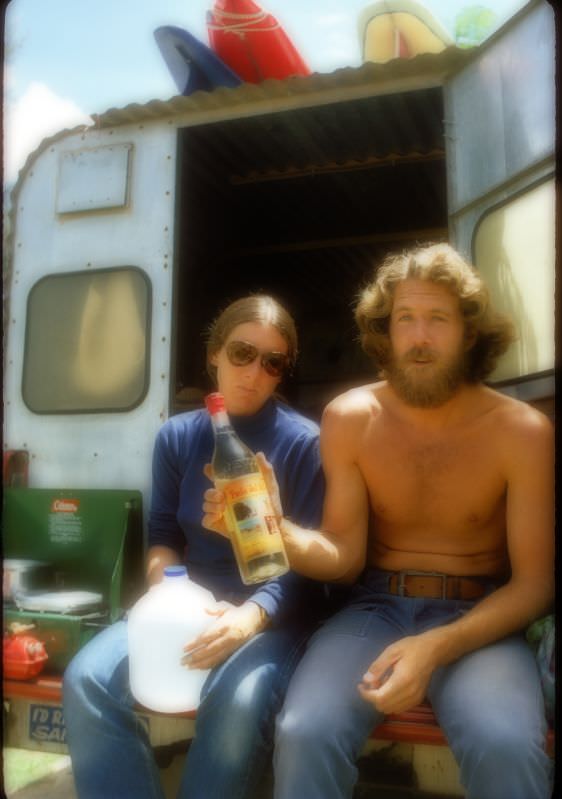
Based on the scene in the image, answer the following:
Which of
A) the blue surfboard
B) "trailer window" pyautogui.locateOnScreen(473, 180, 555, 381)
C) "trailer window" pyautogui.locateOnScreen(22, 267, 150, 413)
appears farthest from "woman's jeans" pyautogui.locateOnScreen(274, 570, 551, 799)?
the blue surfboard

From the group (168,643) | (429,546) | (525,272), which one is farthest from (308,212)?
(168,643)

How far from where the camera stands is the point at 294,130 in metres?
4.54

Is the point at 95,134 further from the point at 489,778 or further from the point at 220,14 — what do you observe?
the point at 489,778

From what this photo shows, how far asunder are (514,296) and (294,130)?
2.28 metres

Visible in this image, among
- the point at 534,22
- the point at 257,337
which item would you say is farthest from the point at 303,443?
the point at 534,22

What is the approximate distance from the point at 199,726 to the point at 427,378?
54.2 inches

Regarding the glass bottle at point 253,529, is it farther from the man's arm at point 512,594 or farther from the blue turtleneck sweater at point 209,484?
the man's arm at point 512,594

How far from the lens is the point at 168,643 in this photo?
88.2 inches

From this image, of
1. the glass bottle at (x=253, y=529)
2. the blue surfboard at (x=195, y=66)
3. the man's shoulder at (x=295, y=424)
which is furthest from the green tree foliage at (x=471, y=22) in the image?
the glass bottle at (x=253, y=529)

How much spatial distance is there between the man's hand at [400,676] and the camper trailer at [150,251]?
0.24 meters

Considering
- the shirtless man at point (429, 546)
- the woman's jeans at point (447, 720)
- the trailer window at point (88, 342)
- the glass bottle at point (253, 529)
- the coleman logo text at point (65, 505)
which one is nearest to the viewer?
the woman's jeans at point (447, 720)

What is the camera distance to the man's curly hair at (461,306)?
2424 millimetres

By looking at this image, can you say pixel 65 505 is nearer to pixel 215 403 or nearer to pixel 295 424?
A: pixel 295 424

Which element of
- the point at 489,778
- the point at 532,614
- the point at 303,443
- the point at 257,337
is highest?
the point at 257,337
